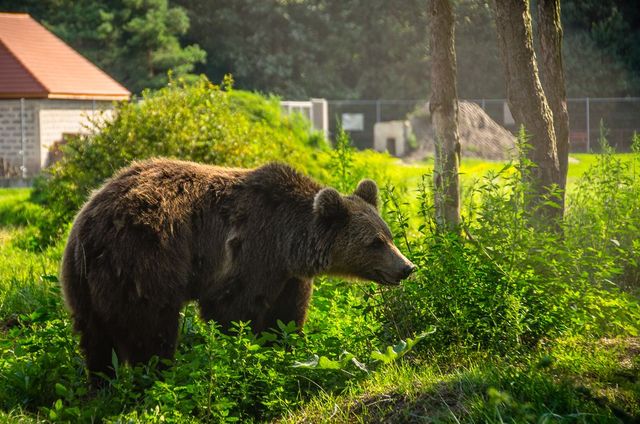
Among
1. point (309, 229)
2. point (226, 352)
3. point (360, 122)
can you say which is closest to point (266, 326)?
point (309, 229)

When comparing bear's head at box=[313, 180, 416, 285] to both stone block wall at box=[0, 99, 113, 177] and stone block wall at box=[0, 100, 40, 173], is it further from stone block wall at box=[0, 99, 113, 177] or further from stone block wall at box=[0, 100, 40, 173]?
stone block wall at box=[0, 100, 40, 173]

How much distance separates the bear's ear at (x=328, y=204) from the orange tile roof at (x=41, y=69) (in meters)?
25.5

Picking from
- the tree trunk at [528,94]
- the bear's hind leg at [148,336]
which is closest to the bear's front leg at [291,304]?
the bear's hind leg at [148,336]

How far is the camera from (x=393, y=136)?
1731 inches

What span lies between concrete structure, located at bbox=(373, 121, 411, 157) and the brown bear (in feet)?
116

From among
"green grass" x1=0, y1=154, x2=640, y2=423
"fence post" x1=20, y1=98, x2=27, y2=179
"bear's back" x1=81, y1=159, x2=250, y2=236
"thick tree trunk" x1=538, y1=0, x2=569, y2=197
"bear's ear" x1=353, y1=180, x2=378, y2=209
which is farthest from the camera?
"fence post" x1=20, y1=98, x2=27, y2=179

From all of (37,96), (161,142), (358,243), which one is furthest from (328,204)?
(37,96)

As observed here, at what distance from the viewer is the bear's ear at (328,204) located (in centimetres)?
756

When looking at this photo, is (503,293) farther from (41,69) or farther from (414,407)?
(41,69)

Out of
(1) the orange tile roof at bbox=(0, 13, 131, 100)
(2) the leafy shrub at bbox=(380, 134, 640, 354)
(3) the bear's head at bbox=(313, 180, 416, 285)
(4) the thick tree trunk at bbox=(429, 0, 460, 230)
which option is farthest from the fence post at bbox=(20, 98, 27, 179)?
(2) the leafy shrub at bbox=(380, 134, 640, 354)

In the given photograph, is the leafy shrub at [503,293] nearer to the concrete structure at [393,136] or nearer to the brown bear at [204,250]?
the brown bear at [204,250]

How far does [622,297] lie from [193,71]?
40.6 m

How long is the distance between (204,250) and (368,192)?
4.79 ft

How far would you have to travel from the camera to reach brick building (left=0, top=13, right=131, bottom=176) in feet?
105
